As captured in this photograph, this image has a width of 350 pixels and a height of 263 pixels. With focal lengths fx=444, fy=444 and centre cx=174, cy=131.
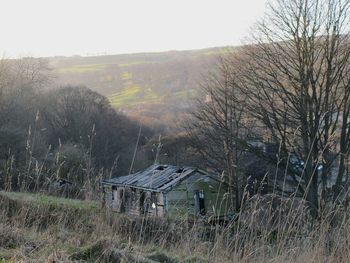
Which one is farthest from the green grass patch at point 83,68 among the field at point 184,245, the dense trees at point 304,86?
the field at point 184,245

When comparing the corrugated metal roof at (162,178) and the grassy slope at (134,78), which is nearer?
the corrugated metal roof at (162,178)

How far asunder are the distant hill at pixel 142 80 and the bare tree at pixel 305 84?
1418 inches

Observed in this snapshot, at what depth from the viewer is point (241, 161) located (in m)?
23.2

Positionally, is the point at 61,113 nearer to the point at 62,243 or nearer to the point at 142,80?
the point at 142,80

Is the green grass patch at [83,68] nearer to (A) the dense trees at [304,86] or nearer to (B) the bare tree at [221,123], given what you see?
(B) the bare tree at [221,123]

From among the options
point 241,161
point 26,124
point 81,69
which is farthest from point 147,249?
point 81,69

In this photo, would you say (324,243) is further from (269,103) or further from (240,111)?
(240,111)

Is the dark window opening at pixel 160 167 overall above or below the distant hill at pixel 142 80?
below

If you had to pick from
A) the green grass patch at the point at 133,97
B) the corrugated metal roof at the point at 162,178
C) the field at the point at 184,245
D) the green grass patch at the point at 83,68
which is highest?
the field at the point at 184,245

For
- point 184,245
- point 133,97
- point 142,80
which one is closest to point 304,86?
point 184,245

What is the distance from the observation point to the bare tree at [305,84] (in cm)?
1512

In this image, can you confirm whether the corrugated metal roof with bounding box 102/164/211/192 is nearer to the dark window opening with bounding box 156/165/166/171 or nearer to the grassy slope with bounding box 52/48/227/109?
the dark window opening with bounding box 156/165/166/171

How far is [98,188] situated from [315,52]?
11266 mm

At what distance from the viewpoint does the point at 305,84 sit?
15242 mm
